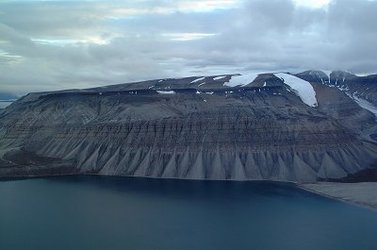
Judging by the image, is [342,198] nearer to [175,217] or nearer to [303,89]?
[175,217]

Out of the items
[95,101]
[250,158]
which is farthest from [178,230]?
[95,101]

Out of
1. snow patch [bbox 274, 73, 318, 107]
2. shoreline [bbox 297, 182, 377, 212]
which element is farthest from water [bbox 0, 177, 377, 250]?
snow patch [bbox 274, 73, 318, 107]

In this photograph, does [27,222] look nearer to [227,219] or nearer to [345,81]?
[227,219]

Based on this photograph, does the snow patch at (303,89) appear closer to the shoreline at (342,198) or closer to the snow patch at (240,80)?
the snow patch at (240,80)

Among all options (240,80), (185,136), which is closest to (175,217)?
(185,136)

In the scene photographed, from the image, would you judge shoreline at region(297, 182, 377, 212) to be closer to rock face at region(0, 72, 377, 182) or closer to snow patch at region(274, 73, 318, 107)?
rock face at region(0, 72, 377, 182)
